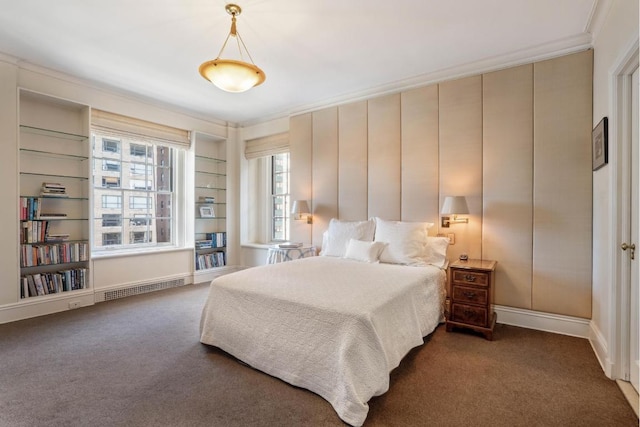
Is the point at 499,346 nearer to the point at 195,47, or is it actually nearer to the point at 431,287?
the point at 431,287

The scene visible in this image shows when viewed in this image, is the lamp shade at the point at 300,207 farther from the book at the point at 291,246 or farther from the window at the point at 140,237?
the window at the point at 140,237

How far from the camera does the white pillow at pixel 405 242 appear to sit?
3.27 m

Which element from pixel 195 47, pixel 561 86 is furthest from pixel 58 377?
pixel 561 86

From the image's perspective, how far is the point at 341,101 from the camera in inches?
167

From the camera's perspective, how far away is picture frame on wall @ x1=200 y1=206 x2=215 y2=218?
510 centimetres

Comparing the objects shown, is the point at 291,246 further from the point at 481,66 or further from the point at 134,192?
the point at 481,66

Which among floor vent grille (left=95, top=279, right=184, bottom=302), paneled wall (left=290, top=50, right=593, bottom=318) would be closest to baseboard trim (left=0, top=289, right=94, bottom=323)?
floor vent grille (left=95, top=279, right=184, bottom=302)

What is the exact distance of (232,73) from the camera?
240cm

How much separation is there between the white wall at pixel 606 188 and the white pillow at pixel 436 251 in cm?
122

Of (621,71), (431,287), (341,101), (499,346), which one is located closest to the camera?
(621,71)

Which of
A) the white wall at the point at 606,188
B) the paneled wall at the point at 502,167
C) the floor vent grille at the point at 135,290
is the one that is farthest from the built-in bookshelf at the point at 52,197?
the white wall at the point at 606,188

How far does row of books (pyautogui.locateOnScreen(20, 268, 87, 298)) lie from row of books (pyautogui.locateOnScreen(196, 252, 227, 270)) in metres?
1.54

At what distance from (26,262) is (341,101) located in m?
4.12

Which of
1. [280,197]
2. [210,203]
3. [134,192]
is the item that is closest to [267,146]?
[280,197]
